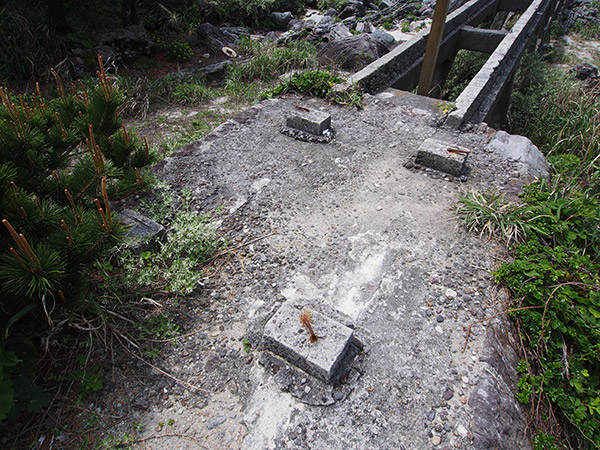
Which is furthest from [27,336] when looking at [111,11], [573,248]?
[111,11]

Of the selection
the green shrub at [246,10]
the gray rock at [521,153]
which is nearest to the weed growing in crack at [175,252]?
the gray rock at [521,153]

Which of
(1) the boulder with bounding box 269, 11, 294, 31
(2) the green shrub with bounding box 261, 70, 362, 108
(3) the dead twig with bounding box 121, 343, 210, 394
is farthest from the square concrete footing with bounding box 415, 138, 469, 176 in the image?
(1) the boulder with bounding box 269, 11, 294, 31

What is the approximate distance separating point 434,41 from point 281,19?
6695 mm

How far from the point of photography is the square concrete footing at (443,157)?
12.8 feet

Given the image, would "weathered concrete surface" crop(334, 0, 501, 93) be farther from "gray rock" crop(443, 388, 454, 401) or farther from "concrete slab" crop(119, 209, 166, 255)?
"gray rock" crop(443, 388, 454, 401)

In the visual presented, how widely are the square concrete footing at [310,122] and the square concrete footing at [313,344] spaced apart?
9.31ft

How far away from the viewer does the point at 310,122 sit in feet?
15.1

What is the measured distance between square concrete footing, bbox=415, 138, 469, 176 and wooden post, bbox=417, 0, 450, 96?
8.28 feet

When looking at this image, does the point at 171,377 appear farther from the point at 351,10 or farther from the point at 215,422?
the point at 351,10

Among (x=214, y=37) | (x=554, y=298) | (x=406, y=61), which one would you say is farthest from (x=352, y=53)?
(x=554, y=298)

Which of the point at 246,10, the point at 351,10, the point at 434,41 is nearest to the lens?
the point at 434,41

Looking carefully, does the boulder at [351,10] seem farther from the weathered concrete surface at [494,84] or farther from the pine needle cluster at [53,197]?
the pine needle cluster at [53,197]

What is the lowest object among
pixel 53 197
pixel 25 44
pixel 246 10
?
pixel 246 10

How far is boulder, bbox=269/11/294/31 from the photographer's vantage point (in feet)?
35.9
